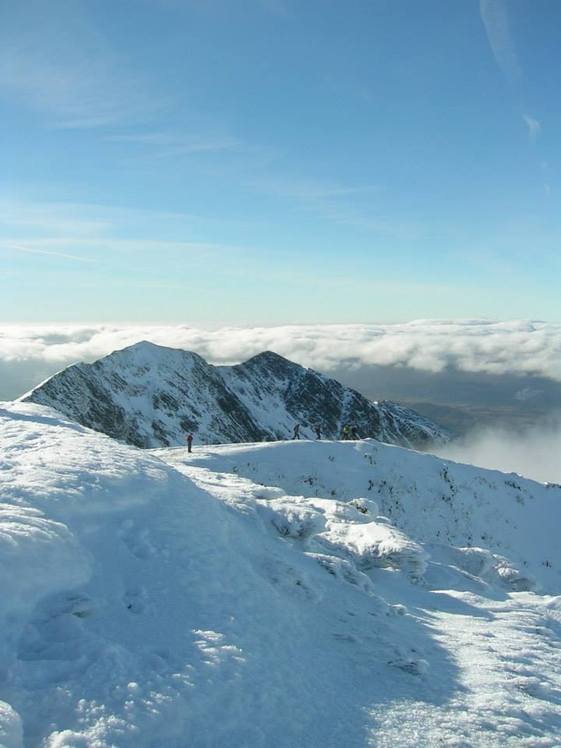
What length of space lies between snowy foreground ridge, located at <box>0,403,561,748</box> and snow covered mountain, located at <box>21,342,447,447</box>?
3946 centimetres

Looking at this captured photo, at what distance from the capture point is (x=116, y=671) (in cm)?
612

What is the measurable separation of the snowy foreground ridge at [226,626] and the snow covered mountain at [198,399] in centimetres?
3946

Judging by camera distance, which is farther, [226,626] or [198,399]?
[198,399]

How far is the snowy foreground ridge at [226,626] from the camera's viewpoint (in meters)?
5.90

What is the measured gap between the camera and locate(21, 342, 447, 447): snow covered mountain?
60438 millimetres

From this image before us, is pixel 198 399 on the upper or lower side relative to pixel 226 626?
upper

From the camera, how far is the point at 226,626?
7719 mm

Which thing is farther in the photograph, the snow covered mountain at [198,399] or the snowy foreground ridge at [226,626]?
the snow covered mountain at [198,399]

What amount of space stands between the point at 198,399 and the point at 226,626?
74.2 m

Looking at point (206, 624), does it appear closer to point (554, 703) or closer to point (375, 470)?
point (554, 703)

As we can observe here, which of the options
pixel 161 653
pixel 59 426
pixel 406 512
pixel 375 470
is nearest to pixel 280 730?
pixel 161 653

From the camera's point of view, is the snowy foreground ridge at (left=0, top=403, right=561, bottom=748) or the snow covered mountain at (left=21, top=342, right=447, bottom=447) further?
the snow covered mountain at (left=21, top=342, right=447, bottom=447)

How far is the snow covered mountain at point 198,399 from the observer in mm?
60438

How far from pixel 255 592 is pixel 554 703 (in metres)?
4.59
